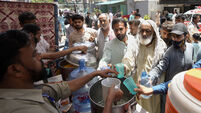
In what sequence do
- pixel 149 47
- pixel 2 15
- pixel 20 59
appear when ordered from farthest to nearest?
pixel 2 15
pixel 149 47
pixel 20 59

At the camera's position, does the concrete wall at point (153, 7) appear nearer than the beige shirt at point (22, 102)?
No

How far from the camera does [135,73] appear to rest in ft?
7.25

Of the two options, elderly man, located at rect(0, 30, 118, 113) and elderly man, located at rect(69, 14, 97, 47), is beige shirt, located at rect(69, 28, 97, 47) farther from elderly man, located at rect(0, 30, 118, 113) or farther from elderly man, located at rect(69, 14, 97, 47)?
elderly man, located at rect(0, 30, 118, 113)

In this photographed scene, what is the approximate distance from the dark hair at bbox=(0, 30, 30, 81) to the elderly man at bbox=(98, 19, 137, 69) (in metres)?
1.39

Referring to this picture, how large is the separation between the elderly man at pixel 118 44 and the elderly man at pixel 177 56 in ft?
1.75

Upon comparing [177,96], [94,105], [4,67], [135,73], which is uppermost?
[4,67]

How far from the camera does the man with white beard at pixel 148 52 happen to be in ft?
6.38

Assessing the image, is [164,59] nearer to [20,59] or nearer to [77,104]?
[77,104]

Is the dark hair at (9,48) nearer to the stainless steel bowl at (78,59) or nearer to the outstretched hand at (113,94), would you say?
the outstretched hand at (113,94)

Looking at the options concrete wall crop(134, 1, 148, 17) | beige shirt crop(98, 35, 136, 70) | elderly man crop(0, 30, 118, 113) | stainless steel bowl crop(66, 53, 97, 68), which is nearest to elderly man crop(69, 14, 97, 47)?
beige shirt crop(98, 35, 136, 70)

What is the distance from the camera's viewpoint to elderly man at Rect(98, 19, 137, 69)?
2088mm

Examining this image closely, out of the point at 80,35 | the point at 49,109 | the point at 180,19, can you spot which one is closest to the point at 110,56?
the point at 80,35

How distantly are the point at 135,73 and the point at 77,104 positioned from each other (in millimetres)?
1226

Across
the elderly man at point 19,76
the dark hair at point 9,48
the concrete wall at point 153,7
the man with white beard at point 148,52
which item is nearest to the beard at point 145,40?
the man with white beard at point 148,52
